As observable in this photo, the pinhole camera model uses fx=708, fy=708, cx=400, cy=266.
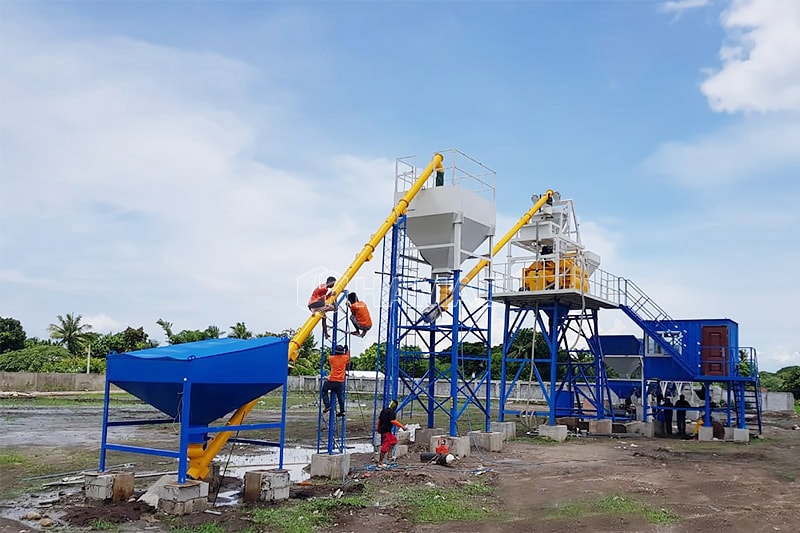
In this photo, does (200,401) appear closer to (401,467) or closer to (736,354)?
(401,467)

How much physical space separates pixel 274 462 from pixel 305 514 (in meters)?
7.01

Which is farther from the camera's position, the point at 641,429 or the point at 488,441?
the point at 641,429

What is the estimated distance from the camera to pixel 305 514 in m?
11.6

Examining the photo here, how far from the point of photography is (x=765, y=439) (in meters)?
29.3

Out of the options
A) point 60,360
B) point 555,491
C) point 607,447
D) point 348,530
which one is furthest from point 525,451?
point 60,360

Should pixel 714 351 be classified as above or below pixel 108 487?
above

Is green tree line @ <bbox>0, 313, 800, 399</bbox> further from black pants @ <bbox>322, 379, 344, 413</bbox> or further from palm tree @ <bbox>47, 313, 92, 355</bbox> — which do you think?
black pants @ <bbox>322, 379, 344, 413</bbox>

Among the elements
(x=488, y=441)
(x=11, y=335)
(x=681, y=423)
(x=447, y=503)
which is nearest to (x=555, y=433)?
(x=488, y=441)

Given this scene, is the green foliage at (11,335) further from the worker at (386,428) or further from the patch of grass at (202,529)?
the patch of grass at (202,529)

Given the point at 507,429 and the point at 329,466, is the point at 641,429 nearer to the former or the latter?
the point at 507,429

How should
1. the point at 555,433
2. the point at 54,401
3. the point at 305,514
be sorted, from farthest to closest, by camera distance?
the point at 54,401, the point at 555,433, the point at 305,514

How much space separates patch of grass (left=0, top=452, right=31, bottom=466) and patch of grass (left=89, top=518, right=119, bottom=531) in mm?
7296

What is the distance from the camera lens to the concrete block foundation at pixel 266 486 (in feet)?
41.7

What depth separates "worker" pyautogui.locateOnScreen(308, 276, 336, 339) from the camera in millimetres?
15602
